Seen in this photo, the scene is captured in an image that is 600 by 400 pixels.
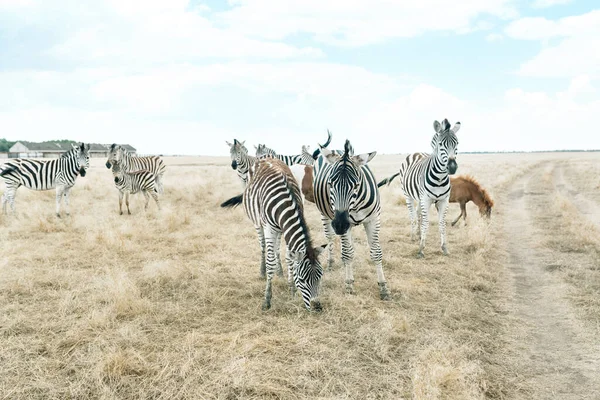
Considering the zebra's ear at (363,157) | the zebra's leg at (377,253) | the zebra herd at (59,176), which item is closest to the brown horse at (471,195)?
the zebra's leg at (377,253)

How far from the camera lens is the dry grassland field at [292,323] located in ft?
13.7

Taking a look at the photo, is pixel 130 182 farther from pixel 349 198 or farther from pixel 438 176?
pixel 349 198

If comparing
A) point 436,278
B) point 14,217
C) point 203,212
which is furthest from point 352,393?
point 14,217

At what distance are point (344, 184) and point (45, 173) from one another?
1415 centimetres

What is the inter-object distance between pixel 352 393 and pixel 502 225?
10.8 meters

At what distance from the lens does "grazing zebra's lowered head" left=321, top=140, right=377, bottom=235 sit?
5528mm

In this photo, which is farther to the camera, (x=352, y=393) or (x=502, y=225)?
(x=502, y=225)

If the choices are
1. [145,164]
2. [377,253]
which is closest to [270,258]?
[377,253]

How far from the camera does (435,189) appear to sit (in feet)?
30.5

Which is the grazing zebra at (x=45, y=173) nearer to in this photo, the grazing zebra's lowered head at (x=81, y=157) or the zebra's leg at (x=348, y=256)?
the grazing zebra's lowered head at (x=81, y=157)

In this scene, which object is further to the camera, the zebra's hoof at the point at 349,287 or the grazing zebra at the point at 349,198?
the zebra's hoof at the point at 349,287

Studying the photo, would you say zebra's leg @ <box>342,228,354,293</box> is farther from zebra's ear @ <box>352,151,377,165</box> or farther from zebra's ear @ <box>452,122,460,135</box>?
zebra's ear @ <box>452,122,460,135</box>

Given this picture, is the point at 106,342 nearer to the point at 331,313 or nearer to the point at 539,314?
the point at 331,313

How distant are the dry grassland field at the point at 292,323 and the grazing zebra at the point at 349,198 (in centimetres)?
79
